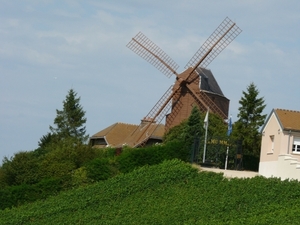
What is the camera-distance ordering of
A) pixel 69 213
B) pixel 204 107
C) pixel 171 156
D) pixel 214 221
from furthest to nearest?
pixel 204 107 < pixel 171 156 < pixel 69 213 < pixel 214 221

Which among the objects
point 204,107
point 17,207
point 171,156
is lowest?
point 17,207

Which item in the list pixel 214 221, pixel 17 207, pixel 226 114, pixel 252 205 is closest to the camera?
pixel 214 221

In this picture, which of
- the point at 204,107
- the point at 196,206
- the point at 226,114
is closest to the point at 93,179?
the point at 196,206

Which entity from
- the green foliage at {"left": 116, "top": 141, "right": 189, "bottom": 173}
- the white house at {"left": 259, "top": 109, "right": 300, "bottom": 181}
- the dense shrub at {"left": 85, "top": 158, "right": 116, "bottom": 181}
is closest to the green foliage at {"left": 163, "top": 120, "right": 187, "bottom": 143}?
the green foliage at {"left": 116, "top": 141, "right": 189, "bottom": 173}

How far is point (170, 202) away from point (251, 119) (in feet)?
70.6

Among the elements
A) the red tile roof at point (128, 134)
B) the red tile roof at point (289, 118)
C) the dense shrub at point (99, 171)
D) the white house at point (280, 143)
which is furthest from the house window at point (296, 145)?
the red tile roof at point (128, 134)

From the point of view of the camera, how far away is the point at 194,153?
1697 inches

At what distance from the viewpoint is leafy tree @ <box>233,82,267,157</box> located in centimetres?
5303

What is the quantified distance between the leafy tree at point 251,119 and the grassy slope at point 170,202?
1440 cm

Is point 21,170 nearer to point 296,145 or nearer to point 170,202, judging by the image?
point 170,202

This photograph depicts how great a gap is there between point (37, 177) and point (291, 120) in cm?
1533

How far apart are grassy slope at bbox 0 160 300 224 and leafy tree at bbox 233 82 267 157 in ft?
47.2

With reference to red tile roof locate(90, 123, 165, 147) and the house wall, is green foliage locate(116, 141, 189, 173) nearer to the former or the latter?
the house wall

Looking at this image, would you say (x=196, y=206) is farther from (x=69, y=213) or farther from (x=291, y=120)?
(x=291, y=120)
